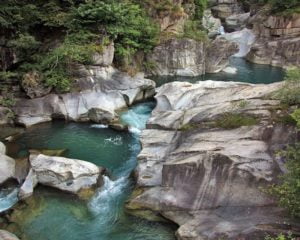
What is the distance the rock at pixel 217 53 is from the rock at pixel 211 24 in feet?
30.8

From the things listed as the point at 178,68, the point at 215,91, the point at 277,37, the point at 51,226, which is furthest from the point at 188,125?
the point at 277,37

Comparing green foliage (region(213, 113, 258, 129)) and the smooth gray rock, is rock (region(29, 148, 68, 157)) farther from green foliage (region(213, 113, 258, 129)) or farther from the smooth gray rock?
green foliage (region(213, 113, 258, 129))

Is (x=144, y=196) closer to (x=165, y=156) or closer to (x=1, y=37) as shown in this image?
(x=165, y=156)

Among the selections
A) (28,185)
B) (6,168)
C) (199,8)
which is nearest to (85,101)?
(6,168)

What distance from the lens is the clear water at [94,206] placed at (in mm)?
11289

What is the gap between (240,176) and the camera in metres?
11.0

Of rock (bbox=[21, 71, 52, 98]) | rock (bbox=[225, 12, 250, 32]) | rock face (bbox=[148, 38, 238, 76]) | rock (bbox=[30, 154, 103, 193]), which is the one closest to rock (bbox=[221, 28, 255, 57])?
rock (bbox=[225, 12, 250, 32])

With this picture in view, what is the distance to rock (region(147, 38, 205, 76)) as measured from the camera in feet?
93.4

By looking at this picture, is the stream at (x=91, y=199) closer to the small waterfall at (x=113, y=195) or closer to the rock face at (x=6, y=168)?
the small waterfall at (x=113, y=195)

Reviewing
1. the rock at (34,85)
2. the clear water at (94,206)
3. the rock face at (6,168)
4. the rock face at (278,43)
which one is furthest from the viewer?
the rock face at (278,43)

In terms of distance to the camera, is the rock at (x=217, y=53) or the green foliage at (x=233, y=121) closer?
the green foliage at (x=233, y=121)

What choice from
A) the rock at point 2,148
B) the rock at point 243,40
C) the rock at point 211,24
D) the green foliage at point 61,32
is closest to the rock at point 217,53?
the rock at point 243,40

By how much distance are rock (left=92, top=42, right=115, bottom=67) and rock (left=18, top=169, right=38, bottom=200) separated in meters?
9.37

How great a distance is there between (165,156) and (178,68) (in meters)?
16.9
